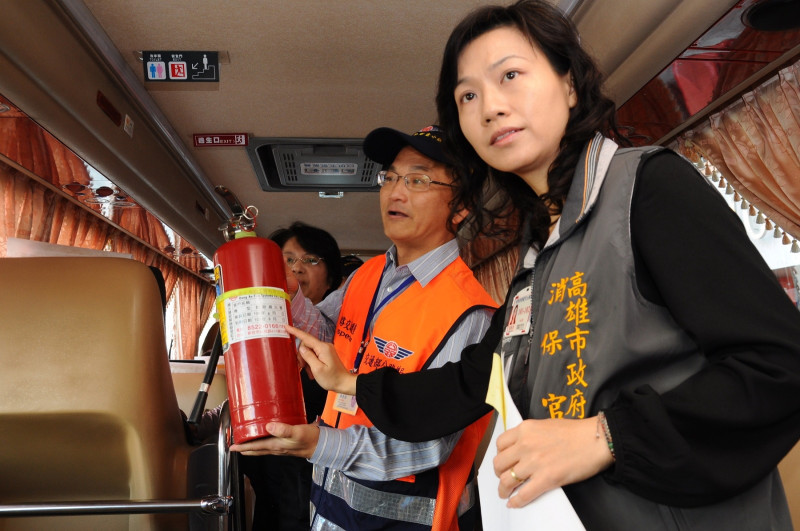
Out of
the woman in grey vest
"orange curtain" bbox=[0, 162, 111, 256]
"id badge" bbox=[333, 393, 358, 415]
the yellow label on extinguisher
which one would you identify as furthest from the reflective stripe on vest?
"orange curtain" bbox=[0, 162, 111, 256]

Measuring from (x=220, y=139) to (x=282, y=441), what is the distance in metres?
3.70

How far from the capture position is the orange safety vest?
160 cm

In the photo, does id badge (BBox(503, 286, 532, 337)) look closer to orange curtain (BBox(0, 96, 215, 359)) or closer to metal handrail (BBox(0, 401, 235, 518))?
metal handrail (BBox(0, 401, 235, 518))

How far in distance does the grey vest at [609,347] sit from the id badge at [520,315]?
64mm

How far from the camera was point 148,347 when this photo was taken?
1.68 m

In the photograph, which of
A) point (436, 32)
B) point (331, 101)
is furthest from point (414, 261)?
point (331, 101)

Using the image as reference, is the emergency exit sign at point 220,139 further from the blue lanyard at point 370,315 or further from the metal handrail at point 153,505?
the metal handrail at point 153,505

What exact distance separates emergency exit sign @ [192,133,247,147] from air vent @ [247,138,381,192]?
108mm

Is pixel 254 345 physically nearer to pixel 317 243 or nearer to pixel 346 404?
pixel 346 404

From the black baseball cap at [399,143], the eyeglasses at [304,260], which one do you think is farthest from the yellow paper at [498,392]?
the eyeglasses at [304,260]

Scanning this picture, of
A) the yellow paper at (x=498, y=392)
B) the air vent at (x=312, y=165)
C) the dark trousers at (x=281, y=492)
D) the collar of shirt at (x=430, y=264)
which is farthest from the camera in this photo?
the air vent at (x=312, y=165)

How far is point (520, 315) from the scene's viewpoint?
105cm

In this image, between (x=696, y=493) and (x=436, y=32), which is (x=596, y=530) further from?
(x=436, y=32)

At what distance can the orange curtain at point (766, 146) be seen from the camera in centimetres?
277
